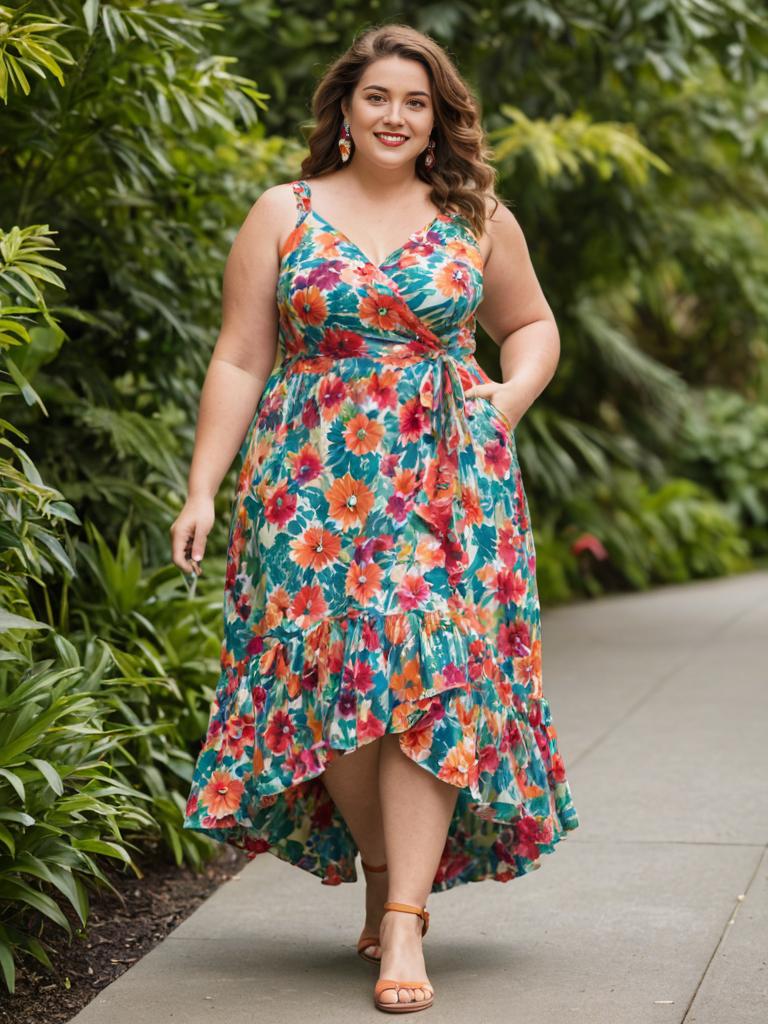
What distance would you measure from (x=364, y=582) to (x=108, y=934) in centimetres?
129

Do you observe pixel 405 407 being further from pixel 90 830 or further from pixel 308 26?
pixel 308 26

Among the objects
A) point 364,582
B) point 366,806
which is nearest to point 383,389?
point 364,582

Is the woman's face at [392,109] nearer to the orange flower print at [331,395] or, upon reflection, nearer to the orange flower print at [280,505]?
the orange flower print at [331,395]

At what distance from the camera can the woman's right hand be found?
11.4 ft

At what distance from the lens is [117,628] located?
4.79 meters

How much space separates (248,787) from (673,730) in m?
3.23

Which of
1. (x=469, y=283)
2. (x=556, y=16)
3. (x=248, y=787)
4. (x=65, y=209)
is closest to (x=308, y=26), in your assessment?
(x=556, y=16)

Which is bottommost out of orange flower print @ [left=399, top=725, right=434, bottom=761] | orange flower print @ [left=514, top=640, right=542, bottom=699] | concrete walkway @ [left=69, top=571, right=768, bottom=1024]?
concrete walkway @ [left=69, top=571, right=768, bottom=1024]

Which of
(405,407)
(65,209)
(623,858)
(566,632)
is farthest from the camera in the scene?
(566,632)

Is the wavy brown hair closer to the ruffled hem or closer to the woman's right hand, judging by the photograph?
the woman's right hand

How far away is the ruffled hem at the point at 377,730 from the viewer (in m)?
3.33

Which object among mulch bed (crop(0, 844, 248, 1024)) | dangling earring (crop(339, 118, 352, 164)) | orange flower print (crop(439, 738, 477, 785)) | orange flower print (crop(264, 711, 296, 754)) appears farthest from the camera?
dangling earring (crop(339, 118, 352, 164))

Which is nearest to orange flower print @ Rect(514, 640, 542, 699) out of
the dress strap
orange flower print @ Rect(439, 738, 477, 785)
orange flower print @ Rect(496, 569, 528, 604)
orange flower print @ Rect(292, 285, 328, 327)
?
orange flower print @ Rect(496, 569, 528, 604)

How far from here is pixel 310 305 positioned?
3.46 m
